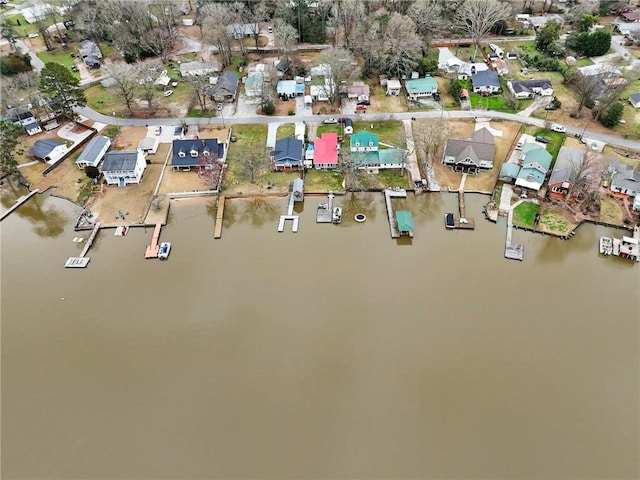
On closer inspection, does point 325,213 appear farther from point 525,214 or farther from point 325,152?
point 525,214

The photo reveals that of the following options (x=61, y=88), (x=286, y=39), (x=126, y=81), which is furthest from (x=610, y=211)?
(x=61, y=88)

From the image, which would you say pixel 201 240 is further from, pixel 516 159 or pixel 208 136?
pixel 516 159

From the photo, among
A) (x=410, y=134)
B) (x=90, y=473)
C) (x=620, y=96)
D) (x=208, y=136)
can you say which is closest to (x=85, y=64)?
(x=208, y=136)

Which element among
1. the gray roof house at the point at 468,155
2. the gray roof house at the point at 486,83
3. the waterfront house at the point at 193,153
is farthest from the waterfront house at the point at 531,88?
the waterfront house at the point at 193,153

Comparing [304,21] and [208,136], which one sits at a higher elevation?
[304,21]

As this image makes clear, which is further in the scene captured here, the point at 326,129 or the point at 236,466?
the point at 326,129

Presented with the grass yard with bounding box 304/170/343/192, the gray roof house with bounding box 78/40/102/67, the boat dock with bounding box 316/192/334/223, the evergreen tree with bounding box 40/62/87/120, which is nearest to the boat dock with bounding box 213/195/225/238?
the grass yard with bounding box 304/170/343/192

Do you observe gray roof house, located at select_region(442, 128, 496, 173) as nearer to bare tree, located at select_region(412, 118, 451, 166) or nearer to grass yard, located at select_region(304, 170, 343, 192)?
bare tree, located at select_region(412, 118, 451, 166)
